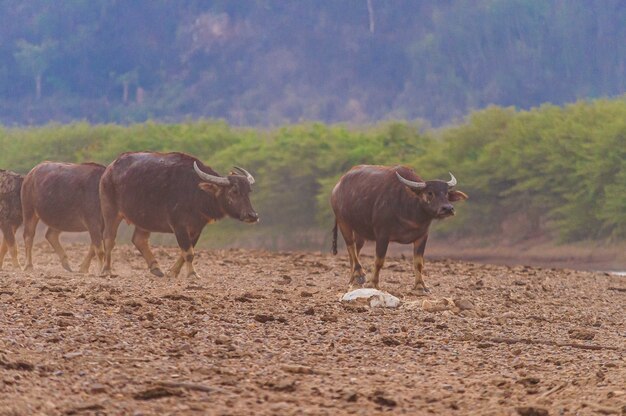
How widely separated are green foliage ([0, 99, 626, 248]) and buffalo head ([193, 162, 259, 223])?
2409cm

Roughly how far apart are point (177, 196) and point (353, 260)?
2.20m

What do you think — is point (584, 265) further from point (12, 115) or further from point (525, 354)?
point (12, 115)

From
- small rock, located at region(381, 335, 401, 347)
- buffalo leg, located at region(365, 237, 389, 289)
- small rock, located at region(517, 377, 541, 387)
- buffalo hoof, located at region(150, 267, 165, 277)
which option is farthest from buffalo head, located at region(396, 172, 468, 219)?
small rock, located at region(517, 377, 541, 387)

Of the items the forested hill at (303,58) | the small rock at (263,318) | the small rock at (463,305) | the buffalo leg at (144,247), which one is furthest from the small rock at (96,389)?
the forested hill at (303,58)

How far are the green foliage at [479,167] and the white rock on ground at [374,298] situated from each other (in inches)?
1060

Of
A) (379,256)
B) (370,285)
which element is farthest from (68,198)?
(379,256)

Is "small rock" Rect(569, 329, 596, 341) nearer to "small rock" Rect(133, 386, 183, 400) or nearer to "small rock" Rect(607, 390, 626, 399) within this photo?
"small rock" Rect(607, 390, 626, 399)

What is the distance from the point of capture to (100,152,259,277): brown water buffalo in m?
17.6

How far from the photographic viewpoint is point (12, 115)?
11994cm

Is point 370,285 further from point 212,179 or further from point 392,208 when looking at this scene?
point 212,179

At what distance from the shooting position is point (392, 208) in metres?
16.6

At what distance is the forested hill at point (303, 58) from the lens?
112688 millimetres

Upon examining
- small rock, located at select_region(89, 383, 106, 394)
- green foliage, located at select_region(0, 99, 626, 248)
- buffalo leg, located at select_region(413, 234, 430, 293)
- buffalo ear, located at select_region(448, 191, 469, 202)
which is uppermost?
buffalo ear, located at select_region(448, 191, 469, 202)

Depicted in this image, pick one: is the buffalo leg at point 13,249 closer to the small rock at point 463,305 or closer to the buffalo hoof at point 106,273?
the buffalo hoof at point 106,273
